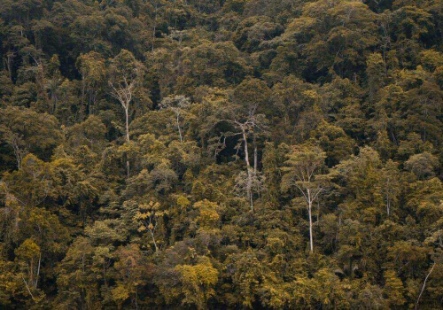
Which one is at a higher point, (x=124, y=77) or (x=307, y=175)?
(x=124, y=77)

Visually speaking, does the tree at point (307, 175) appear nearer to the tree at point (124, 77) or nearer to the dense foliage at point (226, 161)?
the dense foliage at point (226, 161)

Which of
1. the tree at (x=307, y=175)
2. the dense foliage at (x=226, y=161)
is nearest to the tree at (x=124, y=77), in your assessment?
the dense foliage at (x=226, y=161)

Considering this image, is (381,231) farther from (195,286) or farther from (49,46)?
(49,46)

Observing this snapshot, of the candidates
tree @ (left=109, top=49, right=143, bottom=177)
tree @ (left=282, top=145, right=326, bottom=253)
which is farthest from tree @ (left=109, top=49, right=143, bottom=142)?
tree @ (left=282, top=145, right=326, bottom=253)

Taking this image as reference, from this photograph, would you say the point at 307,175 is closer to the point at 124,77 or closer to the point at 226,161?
the point at 226,161

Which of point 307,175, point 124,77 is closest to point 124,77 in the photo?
point 124,77
